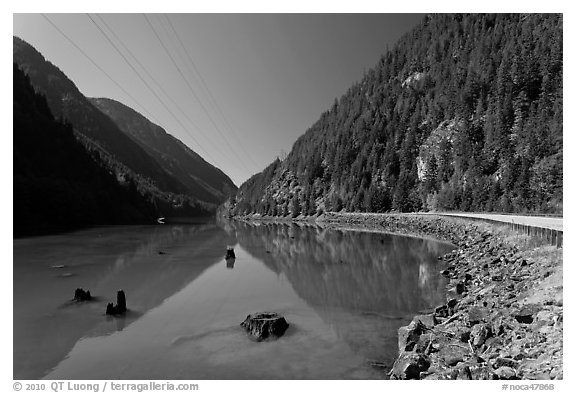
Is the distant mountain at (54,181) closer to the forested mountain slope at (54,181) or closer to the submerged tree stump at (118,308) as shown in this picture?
the forested mountain slope at (54,181)

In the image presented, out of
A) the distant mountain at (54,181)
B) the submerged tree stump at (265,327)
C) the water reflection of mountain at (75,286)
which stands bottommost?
the water reflection of mountain at (75,286)

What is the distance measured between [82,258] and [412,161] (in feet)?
341

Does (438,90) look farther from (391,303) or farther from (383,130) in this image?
(391,303)

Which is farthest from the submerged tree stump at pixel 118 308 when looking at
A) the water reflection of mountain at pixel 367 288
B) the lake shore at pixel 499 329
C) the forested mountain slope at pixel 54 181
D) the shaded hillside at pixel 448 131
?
the forested mountain slope at pixel 54 181

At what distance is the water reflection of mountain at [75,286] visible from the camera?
14180mm

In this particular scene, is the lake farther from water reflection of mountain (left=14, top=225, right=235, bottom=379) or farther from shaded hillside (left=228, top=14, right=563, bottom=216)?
shaded hillside (left=228, top=14, right=563, bottom=216)

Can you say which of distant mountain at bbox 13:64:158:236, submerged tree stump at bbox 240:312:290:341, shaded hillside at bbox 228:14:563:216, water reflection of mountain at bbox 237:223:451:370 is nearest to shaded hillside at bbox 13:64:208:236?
distant mountain at bbox 13:64:158:236

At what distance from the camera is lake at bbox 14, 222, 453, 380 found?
12023 millimetres

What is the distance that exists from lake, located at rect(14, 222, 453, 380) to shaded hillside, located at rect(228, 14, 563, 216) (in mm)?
47781

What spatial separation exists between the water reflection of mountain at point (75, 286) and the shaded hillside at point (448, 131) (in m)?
58.8

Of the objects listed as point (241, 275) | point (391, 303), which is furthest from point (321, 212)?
point (391, 303)

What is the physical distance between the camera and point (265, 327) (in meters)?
14.9

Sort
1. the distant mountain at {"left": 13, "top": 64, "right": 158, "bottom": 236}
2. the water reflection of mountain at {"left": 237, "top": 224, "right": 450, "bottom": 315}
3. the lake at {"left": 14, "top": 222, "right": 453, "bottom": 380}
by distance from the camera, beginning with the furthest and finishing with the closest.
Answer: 1. the distant mountain at {"left": 13, "top": 64, "right": 158, "bottom": 236}
2. the water reflection of mountain at {"left": 237, "top": 224, "right": 450, "bottom": 315}
3. the lake at {"left": 14, "top": 222, "right": 453, "bottom": 380}

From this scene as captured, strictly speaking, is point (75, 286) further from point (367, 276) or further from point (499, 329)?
point (499, 329)
